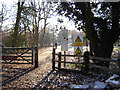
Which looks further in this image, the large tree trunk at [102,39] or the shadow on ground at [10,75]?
the large tree trunk at [102,39]

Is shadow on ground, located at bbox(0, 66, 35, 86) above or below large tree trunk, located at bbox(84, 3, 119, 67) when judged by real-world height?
below

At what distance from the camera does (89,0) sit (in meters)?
8.67

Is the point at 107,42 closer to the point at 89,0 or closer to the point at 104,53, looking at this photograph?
the point at 104,53

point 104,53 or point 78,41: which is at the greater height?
point 78,41

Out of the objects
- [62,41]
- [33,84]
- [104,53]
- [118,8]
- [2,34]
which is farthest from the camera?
[2,34]

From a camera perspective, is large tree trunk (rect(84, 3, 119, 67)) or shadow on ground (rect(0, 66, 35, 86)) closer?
shadow on ground (rect(0, 66, 35, 86))

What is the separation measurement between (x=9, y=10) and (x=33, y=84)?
1004 inches

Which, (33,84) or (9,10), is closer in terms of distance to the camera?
(33,84)

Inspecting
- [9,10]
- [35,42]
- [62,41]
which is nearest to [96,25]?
[62,41]

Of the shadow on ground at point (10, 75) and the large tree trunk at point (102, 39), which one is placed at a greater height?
the large tree trunk at point (102, 39)

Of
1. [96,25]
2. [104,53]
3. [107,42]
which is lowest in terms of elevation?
[104,53]

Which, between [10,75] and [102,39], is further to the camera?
[102,39]

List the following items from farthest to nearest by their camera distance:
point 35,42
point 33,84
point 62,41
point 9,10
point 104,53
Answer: point 35,42 < point 9,10 < point 62,41 < point 104,53 < point 33,84

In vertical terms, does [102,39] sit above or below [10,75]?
above
